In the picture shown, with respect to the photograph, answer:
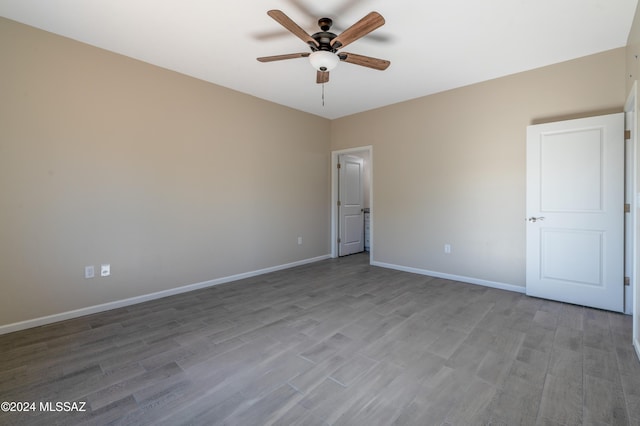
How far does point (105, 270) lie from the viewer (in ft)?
10.0

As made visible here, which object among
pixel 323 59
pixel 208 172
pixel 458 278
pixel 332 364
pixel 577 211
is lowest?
pixel 332 364

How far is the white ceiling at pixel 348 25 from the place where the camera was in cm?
236

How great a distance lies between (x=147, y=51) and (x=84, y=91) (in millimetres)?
763

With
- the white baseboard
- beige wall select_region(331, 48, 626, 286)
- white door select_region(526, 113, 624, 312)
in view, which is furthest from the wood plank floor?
beige wall select_region(331, 48, 626, 286)

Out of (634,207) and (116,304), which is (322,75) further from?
(116,304)

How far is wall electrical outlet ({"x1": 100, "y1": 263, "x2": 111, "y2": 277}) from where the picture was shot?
9.95ft

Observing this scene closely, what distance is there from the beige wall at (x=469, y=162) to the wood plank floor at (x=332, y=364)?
2.85 feet

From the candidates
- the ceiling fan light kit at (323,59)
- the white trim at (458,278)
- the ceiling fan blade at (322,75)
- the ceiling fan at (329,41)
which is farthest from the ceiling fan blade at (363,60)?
the white trim at (458,278)

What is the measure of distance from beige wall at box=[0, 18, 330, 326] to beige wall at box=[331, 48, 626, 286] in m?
1.98

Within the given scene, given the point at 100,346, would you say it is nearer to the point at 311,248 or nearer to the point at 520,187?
the point at 311,248

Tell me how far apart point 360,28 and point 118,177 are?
9.54ft

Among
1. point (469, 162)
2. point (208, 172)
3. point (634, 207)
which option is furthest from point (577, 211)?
point (208, 172)

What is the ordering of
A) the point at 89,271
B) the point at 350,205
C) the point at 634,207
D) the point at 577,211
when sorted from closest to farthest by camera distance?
the point at 634,207, the point at 89,271, the point at 577,211, the point at 350,205

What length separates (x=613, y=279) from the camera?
9.59 ft
